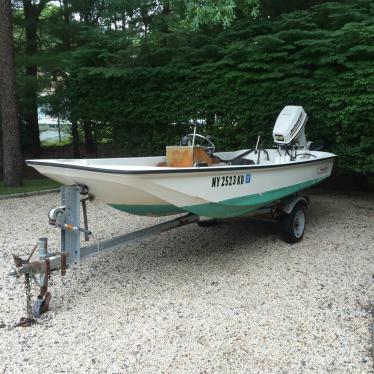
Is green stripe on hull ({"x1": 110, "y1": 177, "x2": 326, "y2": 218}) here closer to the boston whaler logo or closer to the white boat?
the white boat

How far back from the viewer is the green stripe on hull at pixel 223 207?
3.90m

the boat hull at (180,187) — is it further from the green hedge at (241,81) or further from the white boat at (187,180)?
the green hedge at (241,81)

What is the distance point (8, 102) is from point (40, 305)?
6.54m

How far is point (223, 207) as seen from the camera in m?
4.21

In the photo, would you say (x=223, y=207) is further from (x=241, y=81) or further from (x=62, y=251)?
(x=241, y=81)

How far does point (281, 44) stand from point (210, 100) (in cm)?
162

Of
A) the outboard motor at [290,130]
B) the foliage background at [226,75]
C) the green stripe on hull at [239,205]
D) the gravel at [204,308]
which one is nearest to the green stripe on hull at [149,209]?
the green stripe on hull at [239,205]

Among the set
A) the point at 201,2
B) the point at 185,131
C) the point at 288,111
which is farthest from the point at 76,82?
the point at 288,111


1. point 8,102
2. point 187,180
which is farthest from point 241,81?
point 8,102

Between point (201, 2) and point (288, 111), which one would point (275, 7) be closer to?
point (201, 2)

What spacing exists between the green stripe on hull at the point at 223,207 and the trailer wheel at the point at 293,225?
0.27 metres

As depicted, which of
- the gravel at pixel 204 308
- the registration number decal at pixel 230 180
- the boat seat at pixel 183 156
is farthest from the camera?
the boat seat at pixel 183 156

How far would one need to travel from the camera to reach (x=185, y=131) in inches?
353

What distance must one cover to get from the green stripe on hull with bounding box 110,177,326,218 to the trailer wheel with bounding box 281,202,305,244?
273 mm
